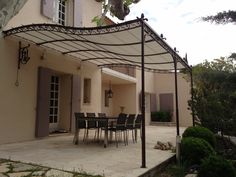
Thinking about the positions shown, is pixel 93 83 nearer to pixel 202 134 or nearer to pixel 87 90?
pixel 87 90

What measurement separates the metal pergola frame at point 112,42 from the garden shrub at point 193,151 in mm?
Answer: 1775

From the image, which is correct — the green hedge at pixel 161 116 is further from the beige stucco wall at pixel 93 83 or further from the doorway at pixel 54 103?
the doorway at pixel 54 103

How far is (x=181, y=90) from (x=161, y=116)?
257 cm

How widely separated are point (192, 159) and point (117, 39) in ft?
12.9

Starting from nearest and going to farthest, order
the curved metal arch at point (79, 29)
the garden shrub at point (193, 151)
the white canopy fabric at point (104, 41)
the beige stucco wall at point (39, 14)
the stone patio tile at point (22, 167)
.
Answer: the stone patio tile at point (22, 167) → the curved metal arch at point (79, 29) → the garden shrub at point (193, 151) → the white canopy fabric at point (104, 41) → the beige stucco wall at point (39, 14)

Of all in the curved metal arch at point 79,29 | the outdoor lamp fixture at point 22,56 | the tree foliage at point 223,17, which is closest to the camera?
the tree foliage at point 223,17

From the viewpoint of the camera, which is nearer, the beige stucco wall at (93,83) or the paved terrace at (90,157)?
the paved terrace at (90,157)

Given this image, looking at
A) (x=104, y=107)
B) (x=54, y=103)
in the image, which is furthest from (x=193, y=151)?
(x=104, y=107)

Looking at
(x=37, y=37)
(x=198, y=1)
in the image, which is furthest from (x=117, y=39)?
(x=198, y=1)

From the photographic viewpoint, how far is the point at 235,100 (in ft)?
15.1

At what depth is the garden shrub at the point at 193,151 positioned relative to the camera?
708 cm

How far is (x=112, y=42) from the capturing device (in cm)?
855

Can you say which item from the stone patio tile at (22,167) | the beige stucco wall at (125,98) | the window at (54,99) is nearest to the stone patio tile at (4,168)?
the stone patio tile at (22,167)

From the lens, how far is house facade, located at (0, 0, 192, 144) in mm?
8641
